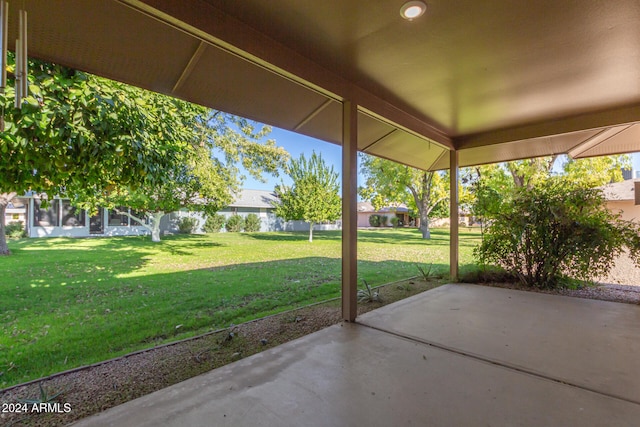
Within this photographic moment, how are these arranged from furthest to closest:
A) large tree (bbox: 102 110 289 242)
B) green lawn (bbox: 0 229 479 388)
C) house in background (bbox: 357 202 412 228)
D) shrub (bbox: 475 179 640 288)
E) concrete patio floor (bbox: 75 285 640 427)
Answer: house in background (bbox: 357 202 412 228), large tree (bbox: 102 110 289 242), shrub (bbox: 475 179 640 288), green lawn (bbox: 0 229 479 388), concrete patio floor (bbox: 75 285 640 427)

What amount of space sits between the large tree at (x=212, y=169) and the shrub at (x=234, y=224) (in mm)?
6532

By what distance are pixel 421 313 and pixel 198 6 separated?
3.94 metres

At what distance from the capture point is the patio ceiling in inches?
82.7

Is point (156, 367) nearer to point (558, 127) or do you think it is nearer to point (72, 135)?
point (72, 135)

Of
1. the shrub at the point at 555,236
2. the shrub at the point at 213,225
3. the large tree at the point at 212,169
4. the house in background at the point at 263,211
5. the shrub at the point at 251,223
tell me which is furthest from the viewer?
the house in background at the point at 263,211

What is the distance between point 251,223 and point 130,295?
16.4 m

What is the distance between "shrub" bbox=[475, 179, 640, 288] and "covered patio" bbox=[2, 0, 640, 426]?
0.93 m

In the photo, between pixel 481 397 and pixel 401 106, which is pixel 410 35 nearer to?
pixel 401 106

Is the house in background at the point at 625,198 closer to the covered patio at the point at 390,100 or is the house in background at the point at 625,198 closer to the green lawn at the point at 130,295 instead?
the green lawn at the point at 130,295

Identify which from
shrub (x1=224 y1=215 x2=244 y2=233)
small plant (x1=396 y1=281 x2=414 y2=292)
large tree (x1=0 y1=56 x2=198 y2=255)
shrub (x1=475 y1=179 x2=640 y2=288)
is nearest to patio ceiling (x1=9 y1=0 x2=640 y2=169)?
large tree (x1=0 y1=56 x2=198 y2=255)

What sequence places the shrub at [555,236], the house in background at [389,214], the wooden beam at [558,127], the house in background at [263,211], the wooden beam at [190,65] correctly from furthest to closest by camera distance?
the house in background at [389,214] → the house in background at [263,211] → the shrub at [555,236] → the wooden beam at [558,127] → the wooden beam at [190,65]

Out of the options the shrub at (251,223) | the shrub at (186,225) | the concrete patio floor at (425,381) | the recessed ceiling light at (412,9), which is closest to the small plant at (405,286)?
the concrete patio floor at (425,381)

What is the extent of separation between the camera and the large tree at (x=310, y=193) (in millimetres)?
15062

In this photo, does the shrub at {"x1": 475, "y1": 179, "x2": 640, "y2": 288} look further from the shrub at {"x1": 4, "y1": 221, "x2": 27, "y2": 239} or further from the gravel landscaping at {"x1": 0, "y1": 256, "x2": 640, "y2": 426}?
the shrub at {"x1": 4, "y1": 221, "x2": 27, "y2": 239}
